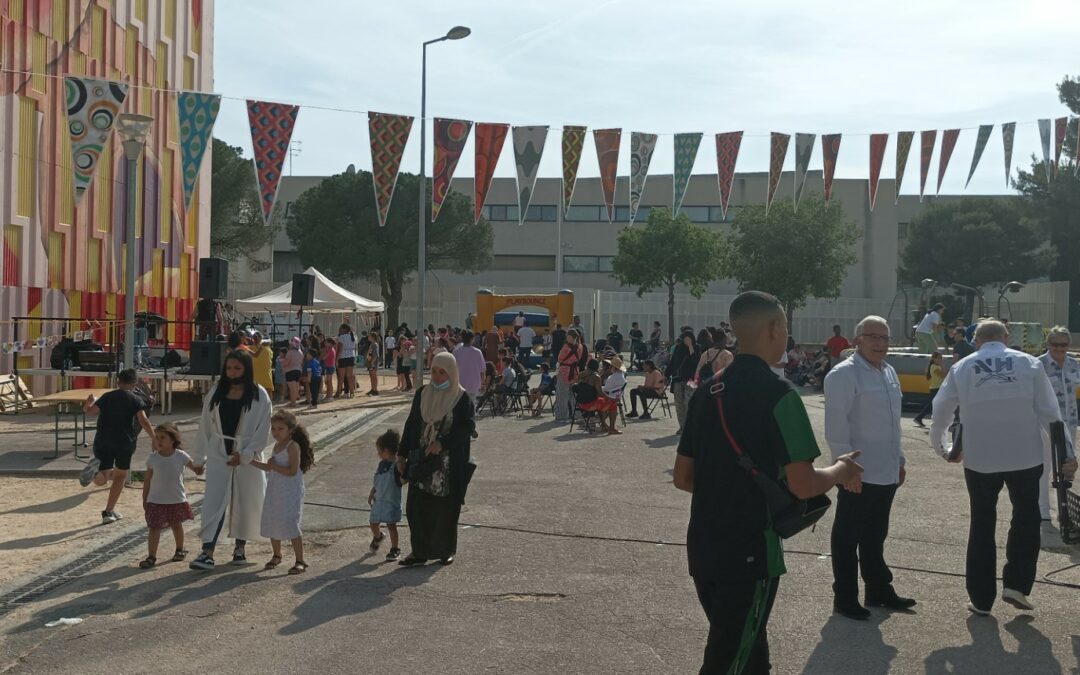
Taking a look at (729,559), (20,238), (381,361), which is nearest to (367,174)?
(381,361)

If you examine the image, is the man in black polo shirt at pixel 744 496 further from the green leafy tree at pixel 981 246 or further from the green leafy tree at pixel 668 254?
the green leafy tree at pixel 981 246

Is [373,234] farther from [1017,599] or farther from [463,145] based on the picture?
[1017,599]

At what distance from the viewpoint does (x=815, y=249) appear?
4856cm

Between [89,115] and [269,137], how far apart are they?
2.88m

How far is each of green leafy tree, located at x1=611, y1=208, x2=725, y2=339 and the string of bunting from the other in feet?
76.9

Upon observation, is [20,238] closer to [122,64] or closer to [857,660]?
[122,64]

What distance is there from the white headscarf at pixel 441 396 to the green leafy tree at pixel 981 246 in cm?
5854

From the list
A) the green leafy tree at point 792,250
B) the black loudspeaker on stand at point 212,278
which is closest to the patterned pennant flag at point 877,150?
the black loudspeaker on stand at point 212,278

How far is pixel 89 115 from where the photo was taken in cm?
1789

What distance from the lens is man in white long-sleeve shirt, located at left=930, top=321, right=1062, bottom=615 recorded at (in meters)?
6.05

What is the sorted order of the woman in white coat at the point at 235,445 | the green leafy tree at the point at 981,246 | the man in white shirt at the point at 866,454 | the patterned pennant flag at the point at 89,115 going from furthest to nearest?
the green leafy tree at the point at 981,246 < the patterned pennant flag at the point at 89,115 < the woman in white coat at the point at 235,445 < the man in white shirt at the point at 866,454

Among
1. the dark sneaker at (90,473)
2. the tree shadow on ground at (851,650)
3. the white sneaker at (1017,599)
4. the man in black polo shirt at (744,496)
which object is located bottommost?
the tree shadow on ground at (851,650)

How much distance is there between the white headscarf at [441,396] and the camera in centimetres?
750

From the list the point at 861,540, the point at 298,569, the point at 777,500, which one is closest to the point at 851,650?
A: the point at 861,540
